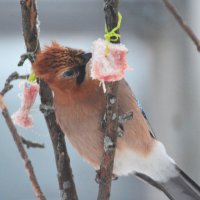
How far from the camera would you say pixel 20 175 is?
258 cm

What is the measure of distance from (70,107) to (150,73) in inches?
55.5

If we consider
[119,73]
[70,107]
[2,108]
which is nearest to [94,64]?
[119,73]

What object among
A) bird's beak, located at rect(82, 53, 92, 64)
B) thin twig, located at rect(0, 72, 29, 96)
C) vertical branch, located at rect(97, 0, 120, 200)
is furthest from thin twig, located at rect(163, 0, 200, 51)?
bird's beak, located at rect(82, 53, 92, 64)

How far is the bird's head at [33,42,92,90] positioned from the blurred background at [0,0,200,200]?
1166mm

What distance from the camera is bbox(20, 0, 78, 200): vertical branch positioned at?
997 millimetres

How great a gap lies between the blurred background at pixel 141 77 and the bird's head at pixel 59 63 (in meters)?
1.17

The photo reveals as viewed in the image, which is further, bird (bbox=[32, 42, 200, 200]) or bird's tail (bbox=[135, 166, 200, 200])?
bird's tail (bbox=[135, 166, 200, 200])

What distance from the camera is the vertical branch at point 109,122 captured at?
777 mm

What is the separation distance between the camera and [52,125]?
43.4 inches

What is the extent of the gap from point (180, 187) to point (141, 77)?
1249mm

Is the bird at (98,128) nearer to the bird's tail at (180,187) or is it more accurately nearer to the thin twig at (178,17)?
the bird's tail at (180,187)

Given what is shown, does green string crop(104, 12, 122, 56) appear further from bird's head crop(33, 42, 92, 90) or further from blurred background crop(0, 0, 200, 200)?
blurred background crop(0, 0, 200, 200)

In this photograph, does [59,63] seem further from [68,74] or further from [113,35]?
[113,35]

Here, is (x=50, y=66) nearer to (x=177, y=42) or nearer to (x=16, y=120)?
(x=16, y=120)
